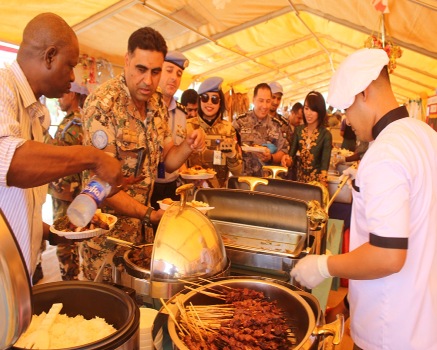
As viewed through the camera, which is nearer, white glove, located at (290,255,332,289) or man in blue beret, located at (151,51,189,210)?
white glove, located at (290,255,332,289)

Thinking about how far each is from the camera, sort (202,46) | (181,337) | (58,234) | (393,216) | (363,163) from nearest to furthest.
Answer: (181,337)
(393,216)
(363,163)
(58,234)
(202,46)

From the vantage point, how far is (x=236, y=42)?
8.19m

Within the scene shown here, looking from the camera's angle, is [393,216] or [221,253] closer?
[393,216]

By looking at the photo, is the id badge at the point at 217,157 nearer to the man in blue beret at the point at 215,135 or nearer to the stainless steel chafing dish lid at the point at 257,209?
the man in blue beret at the point at 215,135

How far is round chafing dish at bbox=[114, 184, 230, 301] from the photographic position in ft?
3.59

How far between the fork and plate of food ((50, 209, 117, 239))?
→ 496mm

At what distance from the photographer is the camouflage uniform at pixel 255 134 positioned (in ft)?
14.0

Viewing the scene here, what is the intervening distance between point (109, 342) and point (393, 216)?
2.79 ft

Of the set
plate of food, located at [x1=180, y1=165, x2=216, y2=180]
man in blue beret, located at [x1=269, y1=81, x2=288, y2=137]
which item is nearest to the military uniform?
man in blue beret, located at [x1=269, y1=81, x2=288, y2=137]

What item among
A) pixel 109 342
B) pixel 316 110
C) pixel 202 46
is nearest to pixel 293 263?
pixel 109 342

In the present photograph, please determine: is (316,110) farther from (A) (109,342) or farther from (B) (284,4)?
(A) (109,342)

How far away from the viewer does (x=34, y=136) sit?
1.38m

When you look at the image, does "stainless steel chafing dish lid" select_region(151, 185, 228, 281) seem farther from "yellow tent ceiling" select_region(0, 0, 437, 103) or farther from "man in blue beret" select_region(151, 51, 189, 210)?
"yellow tent ceiling" select_region(0, 0, 437, 103)

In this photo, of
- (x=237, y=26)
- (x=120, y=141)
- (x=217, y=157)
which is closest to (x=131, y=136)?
(x=120, y=141)
